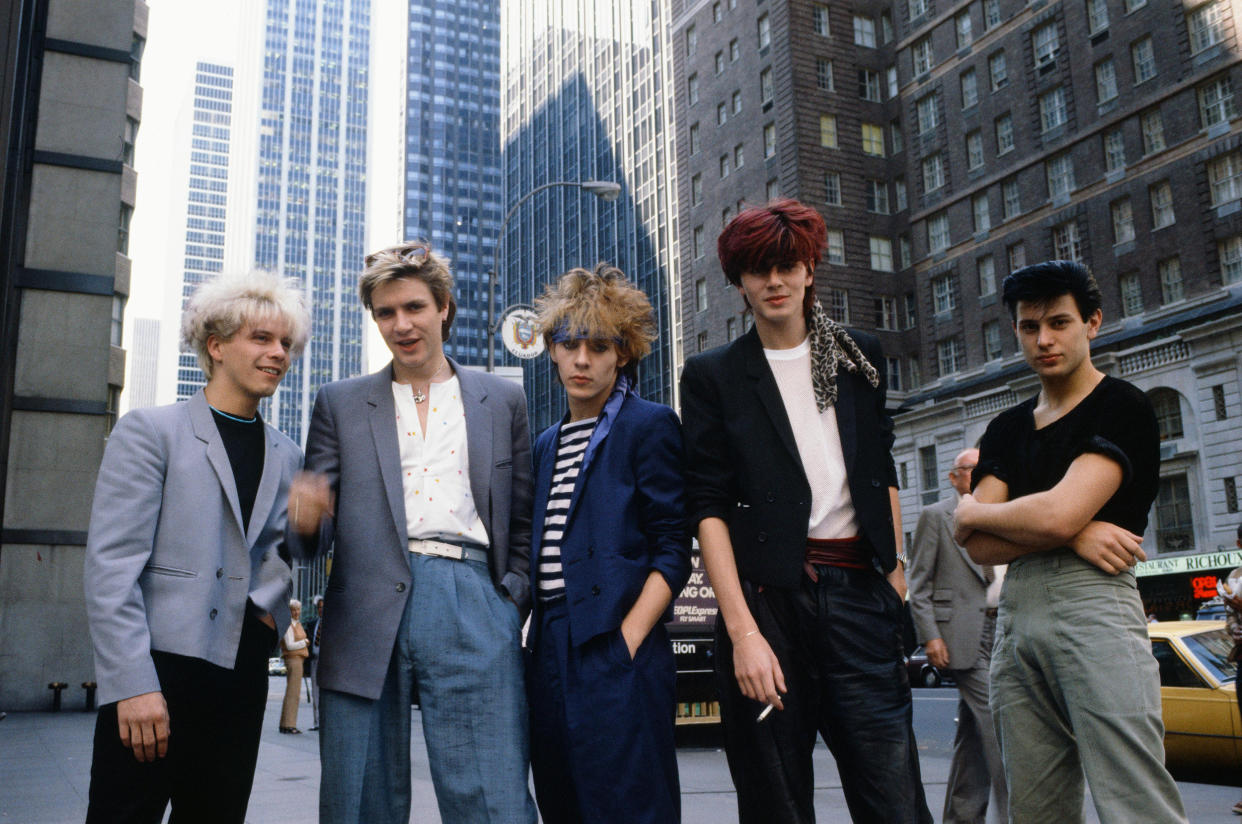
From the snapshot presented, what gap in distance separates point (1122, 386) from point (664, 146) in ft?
274

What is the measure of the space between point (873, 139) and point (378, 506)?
56.4 metres

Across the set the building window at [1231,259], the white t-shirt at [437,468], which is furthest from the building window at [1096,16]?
the white t-shirt at [437,468]

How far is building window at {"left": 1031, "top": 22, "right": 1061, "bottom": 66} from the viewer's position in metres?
44.1

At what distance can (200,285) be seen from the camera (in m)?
3.76

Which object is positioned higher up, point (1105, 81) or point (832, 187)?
point (832, 187)

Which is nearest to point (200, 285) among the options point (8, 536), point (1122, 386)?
point (1122, 386)

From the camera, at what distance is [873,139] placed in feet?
184

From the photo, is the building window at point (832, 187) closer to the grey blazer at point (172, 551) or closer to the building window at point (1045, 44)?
the building window at point (1045, 44)

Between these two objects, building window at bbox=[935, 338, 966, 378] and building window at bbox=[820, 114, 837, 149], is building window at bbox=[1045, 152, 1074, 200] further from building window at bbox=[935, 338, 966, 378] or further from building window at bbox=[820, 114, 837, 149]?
building window at bbox=[820, 114, 837, 149]

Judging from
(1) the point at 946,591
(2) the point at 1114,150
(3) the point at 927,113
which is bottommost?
(1) the point at 946,591

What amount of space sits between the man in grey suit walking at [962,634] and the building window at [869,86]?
53.4 m

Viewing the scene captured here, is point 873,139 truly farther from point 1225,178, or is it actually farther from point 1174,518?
point 1174,518

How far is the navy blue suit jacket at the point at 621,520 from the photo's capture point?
3.32 m

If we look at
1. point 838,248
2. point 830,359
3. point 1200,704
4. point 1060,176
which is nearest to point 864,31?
A: point 838,248
